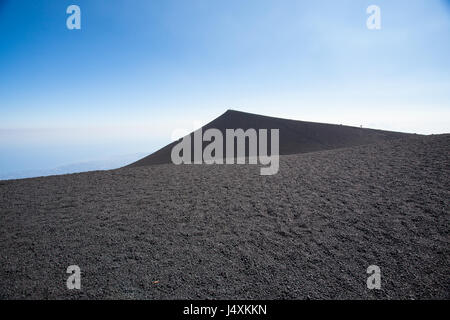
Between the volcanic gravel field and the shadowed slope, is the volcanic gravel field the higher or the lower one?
the lower one

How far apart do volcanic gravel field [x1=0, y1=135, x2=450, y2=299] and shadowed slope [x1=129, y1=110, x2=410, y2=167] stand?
526 inches

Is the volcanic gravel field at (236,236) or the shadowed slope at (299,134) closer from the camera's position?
the volcanic gravel field at (236,236)

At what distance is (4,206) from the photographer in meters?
6.95

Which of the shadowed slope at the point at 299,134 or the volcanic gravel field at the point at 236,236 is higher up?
the shadowed slope at the point at 299,134

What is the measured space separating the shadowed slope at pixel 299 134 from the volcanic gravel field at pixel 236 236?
13.4 metres

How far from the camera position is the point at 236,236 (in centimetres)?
488

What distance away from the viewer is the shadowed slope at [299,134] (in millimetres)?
22578

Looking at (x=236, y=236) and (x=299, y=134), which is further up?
(x=299, y=134)

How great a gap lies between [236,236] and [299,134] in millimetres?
23899

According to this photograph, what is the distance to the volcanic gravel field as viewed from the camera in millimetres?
3434

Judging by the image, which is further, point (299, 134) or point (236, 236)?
point (299, 134)

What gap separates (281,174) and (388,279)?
20.3ft
